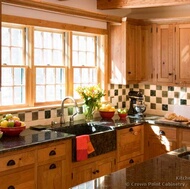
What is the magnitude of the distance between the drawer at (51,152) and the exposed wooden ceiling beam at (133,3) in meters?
2.29

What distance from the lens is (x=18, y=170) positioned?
3.34m

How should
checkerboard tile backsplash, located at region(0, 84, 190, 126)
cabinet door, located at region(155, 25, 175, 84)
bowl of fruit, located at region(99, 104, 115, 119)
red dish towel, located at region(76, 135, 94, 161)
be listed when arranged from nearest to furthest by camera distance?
red dish towel, located at region(76, 135, 94, 161) < bowl of fruit, located at region(99, 104, 115, 119) < cabinet door, located at region(155, 25, 175, 84) < checkerboard tile backsplash, located at region(0, 84, 190, 126)

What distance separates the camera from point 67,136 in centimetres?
380

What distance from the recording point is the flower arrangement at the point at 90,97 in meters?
4.92

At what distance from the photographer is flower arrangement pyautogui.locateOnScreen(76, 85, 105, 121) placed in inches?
194

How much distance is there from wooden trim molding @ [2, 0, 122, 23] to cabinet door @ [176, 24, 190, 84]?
2.94 ft

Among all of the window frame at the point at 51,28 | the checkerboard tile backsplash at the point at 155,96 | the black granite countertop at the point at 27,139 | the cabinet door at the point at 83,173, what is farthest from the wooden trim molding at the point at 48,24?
the cabinet door at the point at 83,173

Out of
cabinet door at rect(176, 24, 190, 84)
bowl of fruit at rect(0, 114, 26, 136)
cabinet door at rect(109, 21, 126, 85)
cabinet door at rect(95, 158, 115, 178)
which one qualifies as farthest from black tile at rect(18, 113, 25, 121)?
cabinet door at rect(176, 24, 190, 84)

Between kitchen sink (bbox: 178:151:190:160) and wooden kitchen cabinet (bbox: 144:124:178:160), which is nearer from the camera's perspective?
kitchen sink (bbox: 178:151:190:160)

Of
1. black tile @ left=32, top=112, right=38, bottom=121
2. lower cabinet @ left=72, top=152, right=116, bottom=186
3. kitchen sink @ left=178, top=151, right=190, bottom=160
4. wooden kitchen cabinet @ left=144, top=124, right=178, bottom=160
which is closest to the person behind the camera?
kitchen sink @ left=178, top=151, right=190, bottom=160

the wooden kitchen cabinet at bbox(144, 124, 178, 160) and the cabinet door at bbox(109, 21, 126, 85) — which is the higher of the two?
the cabinet door at bbox(109, 21, 126, 85)

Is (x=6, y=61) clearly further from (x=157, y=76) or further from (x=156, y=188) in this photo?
(x=156, y=188)

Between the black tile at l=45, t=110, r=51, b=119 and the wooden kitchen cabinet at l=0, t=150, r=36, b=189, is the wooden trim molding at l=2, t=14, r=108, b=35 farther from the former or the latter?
the wooden kitchen cabinet at l=0, t=150, r=36, b=189

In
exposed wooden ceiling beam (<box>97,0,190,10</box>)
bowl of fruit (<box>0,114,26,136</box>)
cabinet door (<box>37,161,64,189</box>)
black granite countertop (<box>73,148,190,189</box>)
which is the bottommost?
cabinet door (<box>37,161,64,189</box>)
